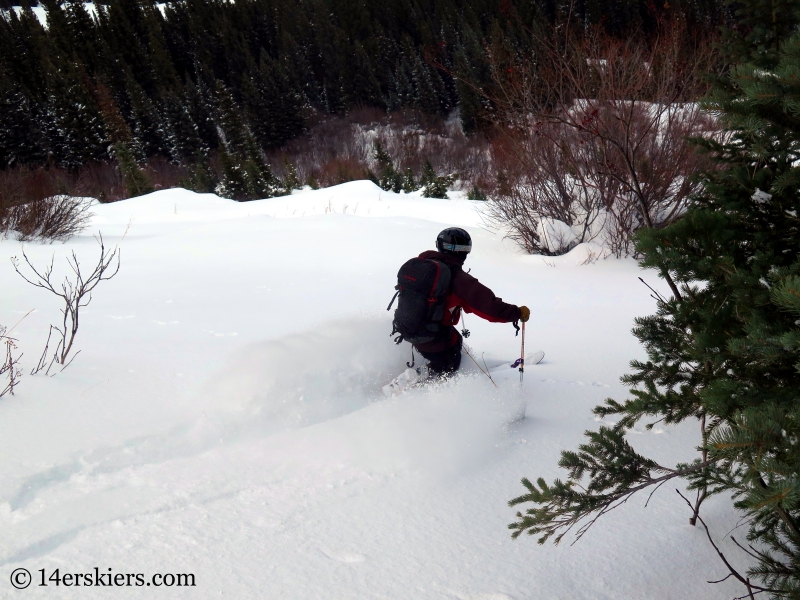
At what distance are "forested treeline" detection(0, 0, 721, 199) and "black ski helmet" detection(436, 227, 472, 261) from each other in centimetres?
2722

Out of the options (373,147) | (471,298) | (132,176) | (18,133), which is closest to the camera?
(471,298)

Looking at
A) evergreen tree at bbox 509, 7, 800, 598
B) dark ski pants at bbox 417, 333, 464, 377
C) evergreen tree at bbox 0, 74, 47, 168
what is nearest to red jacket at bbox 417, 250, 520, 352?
dark ski pants at bbox 417, 333, 464, 377

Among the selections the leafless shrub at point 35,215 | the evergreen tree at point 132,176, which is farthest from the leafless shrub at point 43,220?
the evergreen tree at point 132,176

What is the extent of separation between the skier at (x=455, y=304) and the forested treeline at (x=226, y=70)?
27.2 metres

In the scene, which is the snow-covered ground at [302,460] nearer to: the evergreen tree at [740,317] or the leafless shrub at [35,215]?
the evergreen tree at [740,317]

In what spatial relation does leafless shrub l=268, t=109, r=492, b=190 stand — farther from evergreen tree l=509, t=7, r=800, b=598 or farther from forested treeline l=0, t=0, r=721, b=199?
evergreen tree l=509, t=7, r=800, b=598

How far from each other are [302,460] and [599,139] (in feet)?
24.6

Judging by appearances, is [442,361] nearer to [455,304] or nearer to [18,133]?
[455,304]

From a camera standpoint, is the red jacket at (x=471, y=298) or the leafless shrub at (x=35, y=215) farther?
the leafless shrub at (x=35, y=215)

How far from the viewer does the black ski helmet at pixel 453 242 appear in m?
3.69

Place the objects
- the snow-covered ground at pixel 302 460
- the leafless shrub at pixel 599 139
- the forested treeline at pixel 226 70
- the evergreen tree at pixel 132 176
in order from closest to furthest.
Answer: the snow-covered ground at pixel 302 460 < the leafless shrub at pixel 599 139 < the evergreen tree at pixel 132 176 < the forested treeline at pixel 226 70

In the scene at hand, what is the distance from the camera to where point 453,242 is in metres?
3.69

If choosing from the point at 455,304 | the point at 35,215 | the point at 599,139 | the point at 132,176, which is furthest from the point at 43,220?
the point at 132,176

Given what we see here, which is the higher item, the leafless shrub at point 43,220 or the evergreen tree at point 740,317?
the evergreen tree at point 740,317
